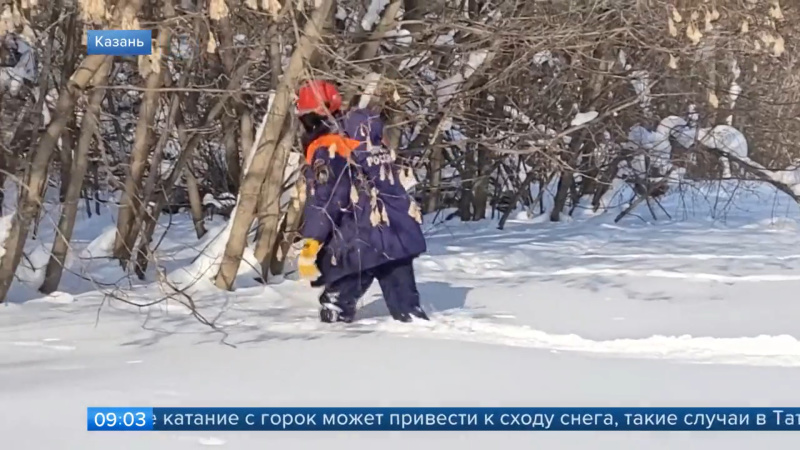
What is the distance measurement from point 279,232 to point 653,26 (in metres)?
3.41

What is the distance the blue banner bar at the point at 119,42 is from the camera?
5.50 metres

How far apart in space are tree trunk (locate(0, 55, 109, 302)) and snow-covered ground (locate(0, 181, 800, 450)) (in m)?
0.27

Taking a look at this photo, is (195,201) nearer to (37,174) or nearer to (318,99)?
(37,174)

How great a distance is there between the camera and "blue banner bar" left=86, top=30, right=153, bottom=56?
5.50 metres

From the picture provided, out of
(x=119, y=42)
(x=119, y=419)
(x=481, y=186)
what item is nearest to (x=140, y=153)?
(x=119, y=42)

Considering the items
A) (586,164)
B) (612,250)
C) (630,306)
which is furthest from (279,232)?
(586,164)

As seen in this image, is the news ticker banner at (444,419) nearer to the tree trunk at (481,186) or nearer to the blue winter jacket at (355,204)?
the blue winter jacket at (355,204)

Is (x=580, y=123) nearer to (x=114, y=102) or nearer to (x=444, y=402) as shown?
(x=114, y=102)

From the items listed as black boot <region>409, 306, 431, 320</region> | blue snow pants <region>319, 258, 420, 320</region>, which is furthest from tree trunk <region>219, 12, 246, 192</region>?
black boot <region>409, 306, 431, 320</region>

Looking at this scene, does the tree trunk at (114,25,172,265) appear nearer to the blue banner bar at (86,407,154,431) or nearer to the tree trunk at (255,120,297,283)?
the tree trunk at (255,120,297,283)

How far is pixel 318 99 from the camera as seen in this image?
5496 mm

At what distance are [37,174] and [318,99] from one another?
177 centimetres

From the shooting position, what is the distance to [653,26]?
8.24 m

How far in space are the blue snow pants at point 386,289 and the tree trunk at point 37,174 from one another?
1818 mm
